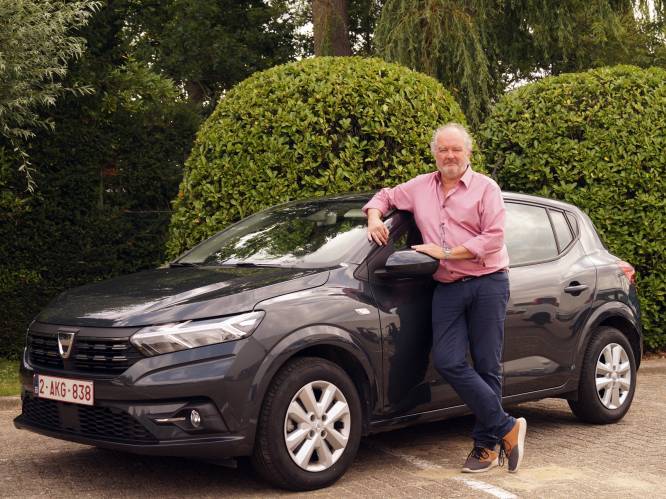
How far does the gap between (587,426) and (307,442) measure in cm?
284

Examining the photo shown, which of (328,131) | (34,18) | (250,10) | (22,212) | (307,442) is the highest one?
(250,10)

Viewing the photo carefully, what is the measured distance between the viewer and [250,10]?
22.9 meters

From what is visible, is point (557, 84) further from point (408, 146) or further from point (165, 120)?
point (165, 120)

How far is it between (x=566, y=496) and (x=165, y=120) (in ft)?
25.7

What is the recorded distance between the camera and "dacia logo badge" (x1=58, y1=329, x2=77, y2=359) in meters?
5.25

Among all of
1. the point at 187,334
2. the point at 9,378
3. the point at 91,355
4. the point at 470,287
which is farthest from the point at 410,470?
the point at 9,378

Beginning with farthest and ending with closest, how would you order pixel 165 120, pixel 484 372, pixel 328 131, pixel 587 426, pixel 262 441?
pixel 165 120, pixel 328 131, pixel 587 426, pixel 484 372, pixel 262 441

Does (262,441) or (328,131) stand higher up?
(328,131)

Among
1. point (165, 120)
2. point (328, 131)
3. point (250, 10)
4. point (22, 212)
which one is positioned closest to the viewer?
point (328, 131)

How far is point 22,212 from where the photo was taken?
33.6ft

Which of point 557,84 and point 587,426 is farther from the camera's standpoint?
point 557,84

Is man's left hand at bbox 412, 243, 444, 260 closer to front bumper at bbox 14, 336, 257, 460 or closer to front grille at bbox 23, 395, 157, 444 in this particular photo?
front bumper at bbox 14, 336, 257, 460

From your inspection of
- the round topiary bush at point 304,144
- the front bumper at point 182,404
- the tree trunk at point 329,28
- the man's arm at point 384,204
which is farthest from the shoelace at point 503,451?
the tree trunk at point 329,28

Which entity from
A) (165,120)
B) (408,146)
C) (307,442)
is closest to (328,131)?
(408,146)
